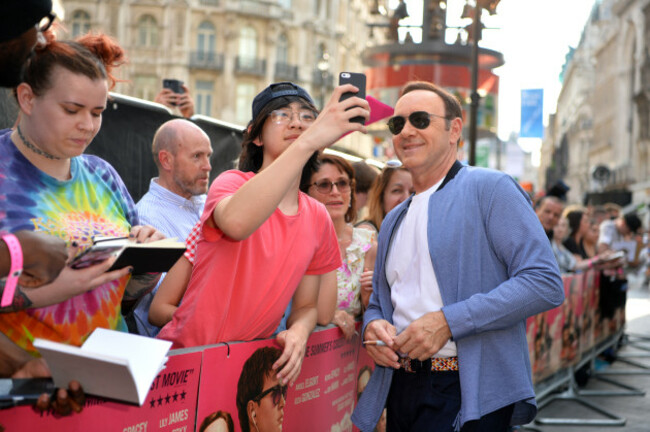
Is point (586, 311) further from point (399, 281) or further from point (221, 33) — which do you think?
point (221, 33)

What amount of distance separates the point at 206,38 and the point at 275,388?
155ft

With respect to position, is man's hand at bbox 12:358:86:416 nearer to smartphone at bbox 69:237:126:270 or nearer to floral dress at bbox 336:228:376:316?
smartphone at bbox 69:237:126:270

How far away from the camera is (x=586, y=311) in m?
9.13

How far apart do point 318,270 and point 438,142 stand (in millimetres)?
797

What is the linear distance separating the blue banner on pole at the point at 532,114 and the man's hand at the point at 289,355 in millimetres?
11567

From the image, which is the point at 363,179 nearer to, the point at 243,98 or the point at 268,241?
the point at 268,241

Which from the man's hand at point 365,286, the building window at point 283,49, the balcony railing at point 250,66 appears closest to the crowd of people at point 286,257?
the man's hand at point 365,286

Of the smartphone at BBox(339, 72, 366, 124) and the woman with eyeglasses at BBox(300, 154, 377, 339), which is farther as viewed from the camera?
the woman with eyeglasses at BBox(300, 154, 377, 339)

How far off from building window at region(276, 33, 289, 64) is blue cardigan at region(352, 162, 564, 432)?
47.8 m

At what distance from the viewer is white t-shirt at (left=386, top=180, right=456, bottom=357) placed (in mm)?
3150

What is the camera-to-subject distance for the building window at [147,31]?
46.8m

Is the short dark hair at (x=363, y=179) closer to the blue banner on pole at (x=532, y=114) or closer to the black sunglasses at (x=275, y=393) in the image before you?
the black sunglasses at (x=275, y=393)

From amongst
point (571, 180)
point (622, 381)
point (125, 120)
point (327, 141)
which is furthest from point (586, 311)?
point (571, 180)

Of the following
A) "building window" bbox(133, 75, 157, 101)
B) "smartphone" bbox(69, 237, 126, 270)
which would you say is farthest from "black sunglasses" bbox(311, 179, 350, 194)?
"building window" bbox(133, 75, 157, 101)
